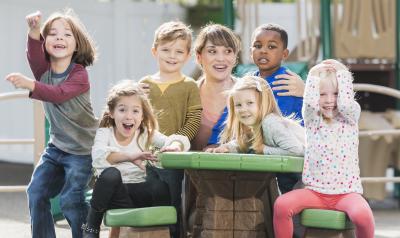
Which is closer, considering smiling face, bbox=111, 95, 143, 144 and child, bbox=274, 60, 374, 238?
child, bbox=274, 60, 374, 238

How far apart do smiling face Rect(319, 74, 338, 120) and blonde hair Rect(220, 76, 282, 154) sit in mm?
212

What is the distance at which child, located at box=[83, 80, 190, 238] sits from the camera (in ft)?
18.4

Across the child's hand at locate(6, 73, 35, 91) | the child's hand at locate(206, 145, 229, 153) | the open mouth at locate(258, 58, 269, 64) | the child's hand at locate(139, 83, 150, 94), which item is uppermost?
the open mouth at locate(258, 58, 269, 64)

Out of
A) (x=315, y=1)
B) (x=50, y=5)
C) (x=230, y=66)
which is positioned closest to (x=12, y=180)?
(x=50, y=5)

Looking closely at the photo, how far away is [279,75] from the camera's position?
6.12 metres

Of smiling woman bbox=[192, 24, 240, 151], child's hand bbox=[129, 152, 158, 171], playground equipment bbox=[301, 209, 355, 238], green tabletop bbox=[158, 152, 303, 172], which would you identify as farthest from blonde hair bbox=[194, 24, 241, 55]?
playground equipment bbox=[301, 209, 355, 238]

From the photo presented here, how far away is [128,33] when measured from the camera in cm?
1274

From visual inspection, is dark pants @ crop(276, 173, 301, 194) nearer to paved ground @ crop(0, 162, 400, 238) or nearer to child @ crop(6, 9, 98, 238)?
child @ crop(6, 9, 98, 238)

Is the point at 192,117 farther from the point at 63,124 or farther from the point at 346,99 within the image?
the point at 346,99

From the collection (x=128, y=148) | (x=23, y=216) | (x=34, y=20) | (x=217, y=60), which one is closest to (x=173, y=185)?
(x=128, y=148)

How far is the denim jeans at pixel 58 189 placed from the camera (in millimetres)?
5816

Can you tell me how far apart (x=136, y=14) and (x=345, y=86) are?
24.6 ft

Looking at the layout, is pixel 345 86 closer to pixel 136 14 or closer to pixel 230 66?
pixel 230 66

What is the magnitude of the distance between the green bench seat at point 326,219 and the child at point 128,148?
695 mm
